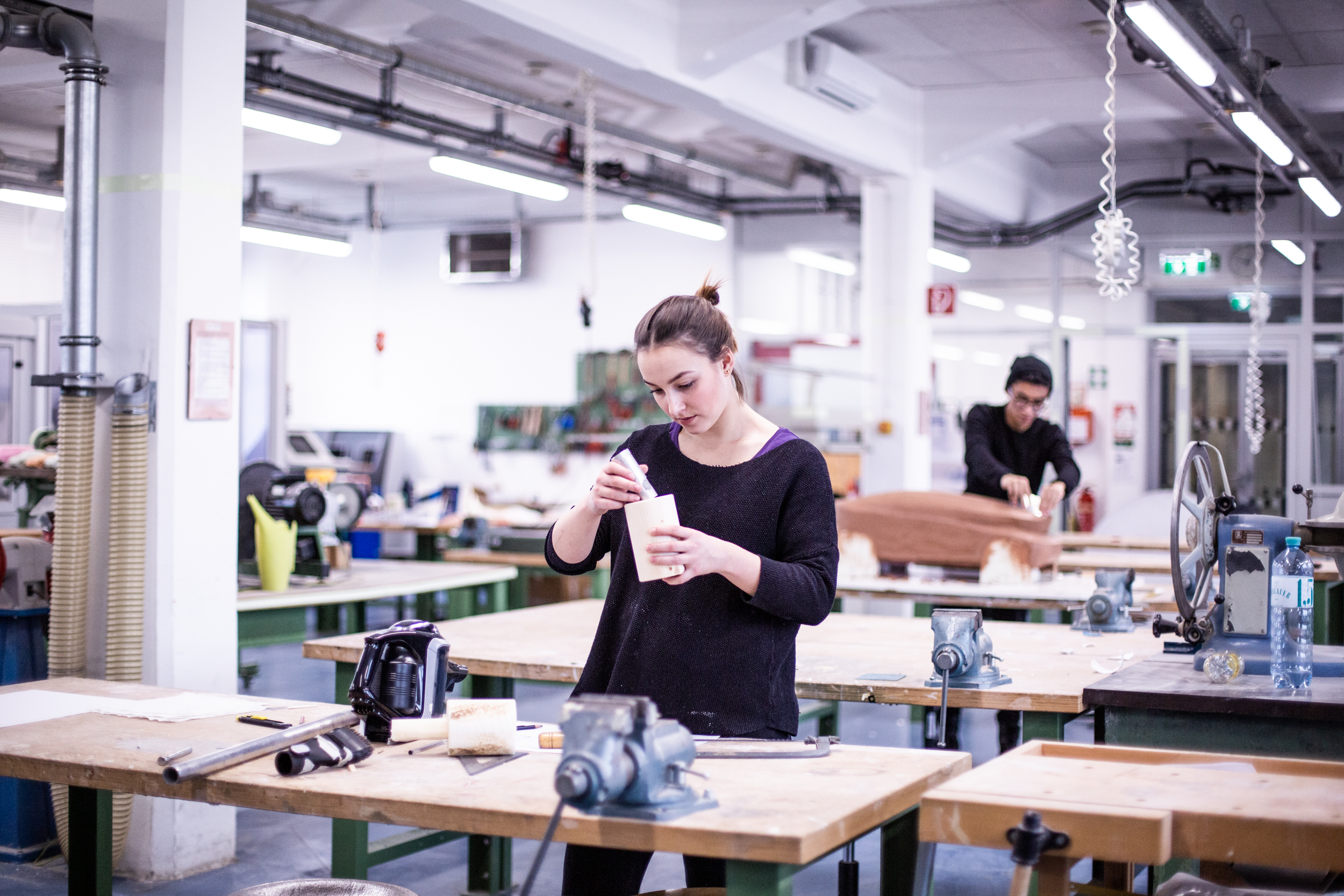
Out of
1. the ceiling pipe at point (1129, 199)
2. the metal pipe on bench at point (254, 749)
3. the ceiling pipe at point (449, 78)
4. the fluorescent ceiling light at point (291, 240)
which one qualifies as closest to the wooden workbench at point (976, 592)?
the metal pipe on bench at point (254, 749)

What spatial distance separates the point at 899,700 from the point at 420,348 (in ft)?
35.9

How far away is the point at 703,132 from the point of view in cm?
991

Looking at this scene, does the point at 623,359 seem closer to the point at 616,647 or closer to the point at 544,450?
the point at 544,450

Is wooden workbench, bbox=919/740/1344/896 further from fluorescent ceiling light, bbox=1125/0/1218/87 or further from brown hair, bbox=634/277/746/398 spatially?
fluorescent ceiling light, bbox=1125/0/1218/87

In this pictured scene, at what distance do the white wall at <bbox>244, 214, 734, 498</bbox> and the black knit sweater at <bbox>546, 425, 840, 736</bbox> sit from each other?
32.8 ft

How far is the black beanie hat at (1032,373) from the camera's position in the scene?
5168 millimetres

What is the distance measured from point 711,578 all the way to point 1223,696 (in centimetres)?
112

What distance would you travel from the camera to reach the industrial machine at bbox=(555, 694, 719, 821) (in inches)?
65.2

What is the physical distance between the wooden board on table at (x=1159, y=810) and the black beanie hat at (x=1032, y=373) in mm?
3273

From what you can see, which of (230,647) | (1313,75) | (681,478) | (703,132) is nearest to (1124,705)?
(681,478)

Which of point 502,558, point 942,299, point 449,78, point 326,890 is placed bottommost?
point 326,890

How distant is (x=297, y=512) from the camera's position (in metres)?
5.04

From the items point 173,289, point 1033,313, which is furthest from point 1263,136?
point 1033,313

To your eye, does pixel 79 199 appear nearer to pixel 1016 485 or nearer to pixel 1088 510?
pixel 1016 485
